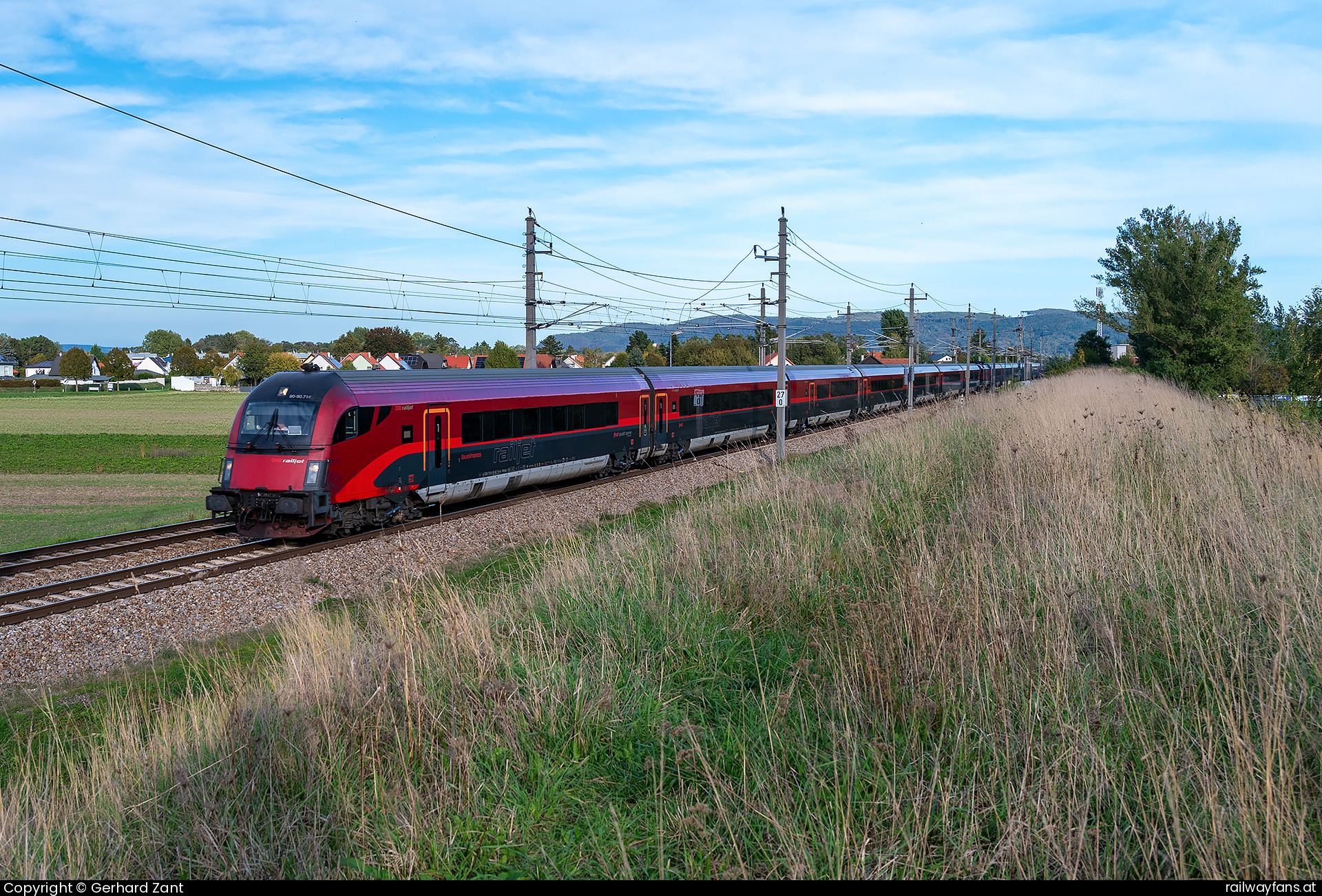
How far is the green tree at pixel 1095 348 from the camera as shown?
59.2 metres

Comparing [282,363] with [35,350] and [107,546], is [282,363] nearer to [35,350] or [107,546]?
[107,546]

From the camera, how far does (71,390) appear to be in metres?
113

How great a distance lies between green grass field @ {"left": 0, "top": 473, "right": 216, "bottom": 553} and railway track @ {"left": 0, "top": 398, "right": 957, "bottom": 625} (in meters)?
2.54

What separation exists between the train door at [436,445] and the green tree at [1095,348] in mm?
54600

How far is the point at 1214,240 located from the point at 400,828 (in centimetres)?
3036

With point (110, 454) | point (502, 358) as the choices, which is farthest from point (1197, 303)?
point (502, 358)

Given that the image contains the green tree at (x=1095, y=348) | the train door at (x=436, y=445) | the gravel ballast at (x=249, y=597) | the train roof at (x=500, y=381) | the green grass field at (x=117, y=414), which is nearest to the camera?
the gravel ballast at (x=249, y=597)

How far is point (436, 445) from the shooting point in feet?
51.3

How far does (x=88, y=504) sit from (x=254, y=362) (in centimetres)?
11978

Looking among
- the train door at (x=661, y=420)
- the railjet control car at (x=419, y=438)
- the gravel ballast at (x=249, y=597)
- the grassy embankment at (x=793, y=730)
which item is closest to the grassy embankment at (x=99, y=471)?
the railjet control car at (x=419, y=438)

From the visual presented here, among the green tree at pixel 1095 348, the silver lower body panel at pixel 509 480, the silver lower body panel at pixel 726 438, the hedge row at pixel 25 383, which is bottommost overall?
the silver lower body panel at pixel 509 480

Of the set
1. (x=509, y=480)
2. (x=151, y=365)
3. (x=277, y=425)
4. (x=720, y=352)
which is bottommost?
(x=509, y=480)

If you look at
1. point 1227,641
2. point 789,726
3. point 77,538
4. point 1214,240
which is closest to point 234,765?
point 789,726

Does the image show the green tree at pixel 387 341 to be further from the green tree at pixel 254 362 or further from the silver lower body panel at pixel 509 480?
the silver lower body panel at pixel 509 480
